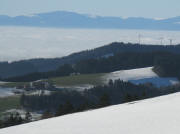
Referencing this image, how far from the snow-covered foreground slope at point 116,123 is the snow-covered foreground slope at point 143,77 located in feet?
434

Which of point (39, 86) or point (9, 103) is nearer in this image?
point (9, 103)

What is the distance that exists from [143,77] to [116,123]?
151 metres

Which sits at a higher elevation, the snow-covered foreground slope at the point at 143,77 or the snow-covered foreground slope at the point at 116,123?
the snow-covered foreground slope at the point at 116,123

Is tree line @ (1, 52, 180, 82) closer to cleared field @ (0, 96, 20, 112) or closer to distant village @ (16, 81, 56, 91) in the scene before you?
distant village @ (16, 81, 56, 91)

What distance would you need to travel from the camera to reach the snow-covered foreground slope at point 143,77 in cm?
15375

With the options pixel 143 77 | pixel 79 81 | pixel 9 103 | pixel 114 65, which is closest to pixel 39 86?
pixel 79 81

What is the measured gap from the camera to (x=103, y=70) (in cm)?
18688

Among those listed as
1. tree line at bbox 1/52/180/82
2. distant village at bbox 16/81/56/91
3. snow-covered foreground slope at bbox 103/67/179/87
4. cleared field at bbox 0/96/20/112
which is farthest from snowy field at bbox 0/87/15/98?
snow-covered foreground slope at bbox 103/67/179/87

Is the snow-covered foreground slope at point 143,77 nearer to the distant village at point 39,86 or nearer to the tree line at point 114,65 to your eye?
the tree line at point 114,65

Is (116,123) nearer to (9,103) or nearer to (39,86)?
(9,103)

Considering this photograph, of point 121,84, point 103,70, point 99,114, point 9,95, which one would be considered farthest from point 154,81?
point 99,114

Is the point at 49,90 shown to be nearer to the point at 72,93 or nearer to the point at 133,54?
the point at 72,93

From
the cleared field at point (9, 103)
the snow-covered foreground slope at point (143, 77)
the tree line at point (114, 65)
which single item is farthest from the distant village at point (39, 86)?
the tree line at point (114, 65)

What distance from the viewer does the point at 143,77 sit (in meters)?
164
